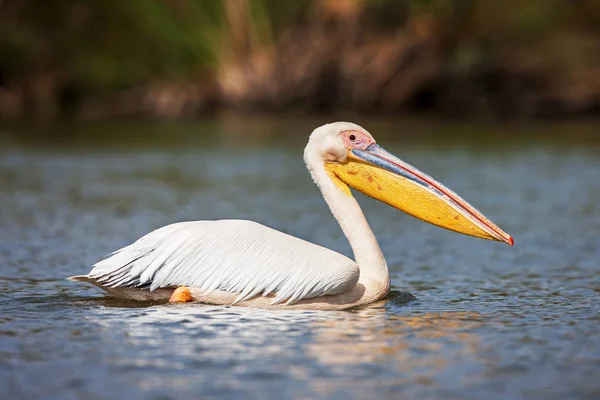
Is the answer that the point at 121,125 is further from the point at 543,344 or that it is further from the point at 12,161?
the point at 543,344

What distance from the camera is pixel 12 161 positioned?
57.9 feet

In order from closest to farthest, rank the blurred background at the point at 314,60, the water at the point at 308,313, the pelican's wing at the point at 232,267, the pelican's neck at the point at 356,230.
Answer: the water at the point at 308,313, the pelican's wing at the point at 232,267, the pelican's neck at the point at 356,230, the blurred background at the point at 314,60

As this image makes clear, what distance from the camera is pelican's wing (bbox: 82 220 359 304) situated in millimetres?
6324

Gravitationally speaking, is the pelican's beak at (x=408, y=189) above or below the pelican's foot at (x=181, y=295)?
above

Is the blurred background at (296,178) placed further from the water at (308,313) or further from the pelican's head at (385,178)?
the pelican's head at (385,178)

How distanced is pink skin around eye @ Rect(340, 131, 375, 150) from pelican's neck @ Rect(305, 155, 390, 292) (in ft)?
0.67

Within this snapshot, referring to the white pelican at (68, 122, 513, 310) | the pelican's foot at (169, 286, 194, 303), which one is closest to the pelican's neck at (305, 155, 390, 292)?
the white pelican at (68, 122, 513, 310)

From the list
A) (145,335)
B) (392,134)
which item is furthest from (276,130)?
(145,335)

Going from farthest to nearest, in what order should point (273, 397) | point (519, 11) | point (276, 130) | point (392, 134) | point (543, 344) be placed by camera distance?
point (519, 11), point (276, 130), point (392, 134), point (543, 344), point (273, 397)

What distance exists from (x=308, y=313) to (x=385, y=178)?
111cm

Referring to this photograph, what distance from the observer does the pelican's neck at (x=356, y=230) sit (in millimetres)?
6742

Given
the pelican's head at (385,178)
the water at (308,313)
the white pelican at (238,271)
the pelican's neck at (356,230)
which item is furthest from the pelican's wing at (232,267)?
the pelican's head at (385,178)

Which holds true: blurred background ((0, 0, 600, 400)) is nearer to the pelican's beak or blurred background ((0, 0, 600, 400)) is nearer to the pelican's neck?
the pelican's neck

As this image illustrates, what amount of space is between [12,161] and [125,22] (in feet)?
66.4
